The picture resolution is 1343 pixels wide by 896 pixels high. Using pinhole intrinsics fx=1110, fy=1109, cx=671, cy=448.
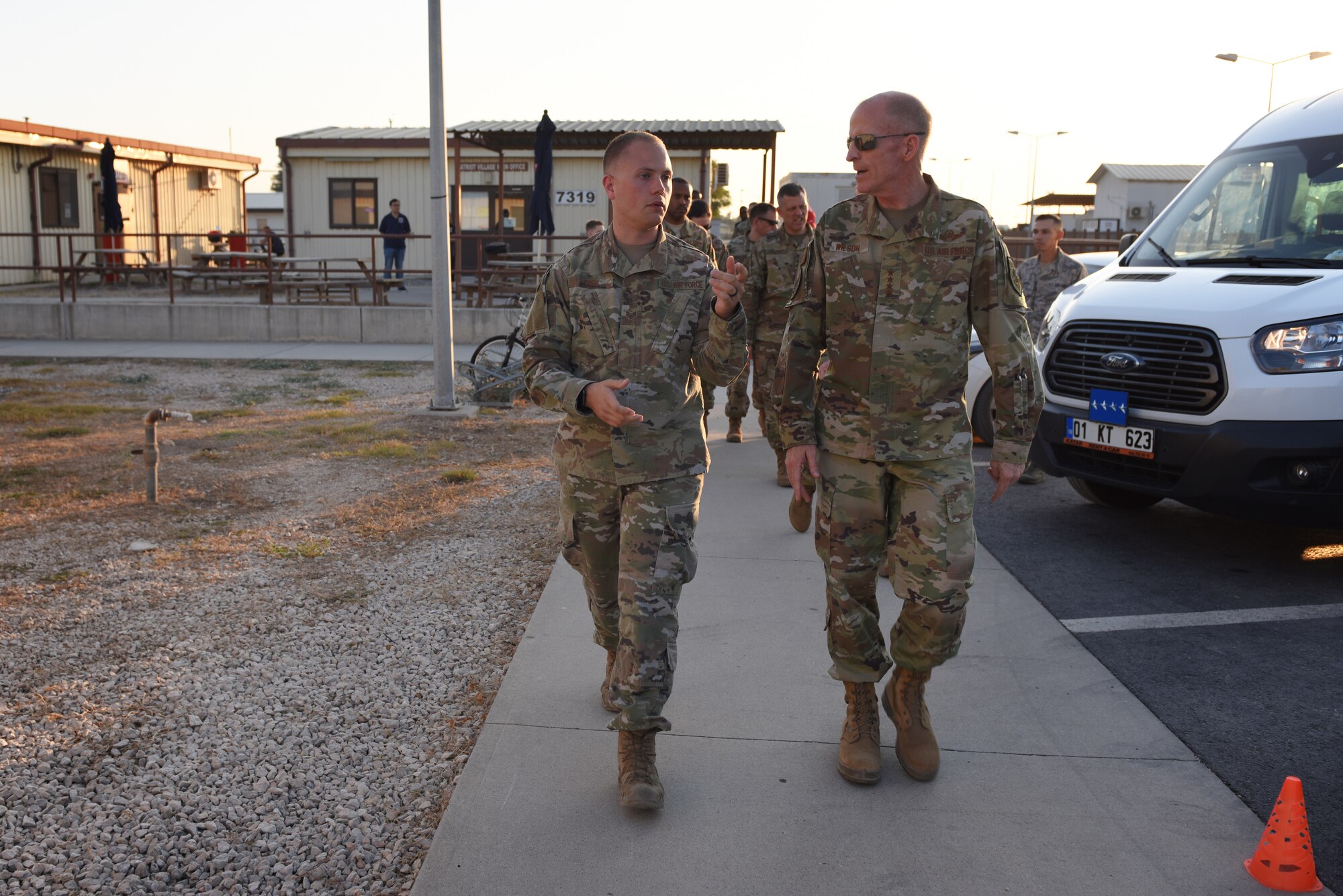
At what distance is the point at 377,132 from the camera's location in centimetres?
2730

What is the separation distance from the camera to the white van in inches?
200

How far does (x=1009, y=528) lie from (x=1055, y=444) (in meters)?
0.81

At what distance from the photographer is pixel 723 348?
313cm

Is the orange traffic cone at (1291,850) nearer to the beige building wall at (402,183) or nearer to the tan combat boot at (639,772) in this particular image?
the tan combat boot at (639,772)

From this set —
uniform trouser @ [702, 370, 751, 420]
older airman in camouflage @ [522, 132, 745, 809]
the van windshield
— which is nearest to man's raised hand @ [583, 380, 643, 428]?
older airman in camouflage @ [522, 132, 745, 809]

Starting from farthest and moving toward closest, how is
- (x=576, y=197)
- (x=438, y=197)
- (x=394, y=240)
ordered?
1. (x=576, y=197)
2. (x=394, y=240)
3. (x=438, y=197)

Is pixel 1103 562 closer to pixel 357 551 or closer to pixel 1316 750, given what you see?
pixel 1316 750

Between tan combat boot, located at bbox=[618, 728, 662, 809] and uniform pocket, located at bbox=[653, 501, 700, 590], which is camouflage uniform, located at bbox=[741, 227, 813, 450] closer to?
uniform pocket, located at bbox=[653, 501, 700, 590]

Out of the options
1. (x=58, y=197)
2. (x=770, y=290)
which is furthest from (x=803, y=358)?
(x=58, y=197)

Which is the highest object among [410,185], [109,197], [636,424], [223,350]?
[410,185]

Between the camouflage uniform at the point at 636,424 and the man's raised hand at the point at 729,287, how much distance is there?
0.13ft

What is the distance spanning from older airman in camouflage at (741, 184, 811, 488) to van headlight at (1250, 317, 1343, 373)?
9.21 feet

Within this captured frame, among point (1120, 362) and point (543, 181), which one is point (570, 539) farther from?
point (543, 181)

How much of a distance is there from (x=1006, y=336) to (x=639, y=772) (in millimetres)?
1655
